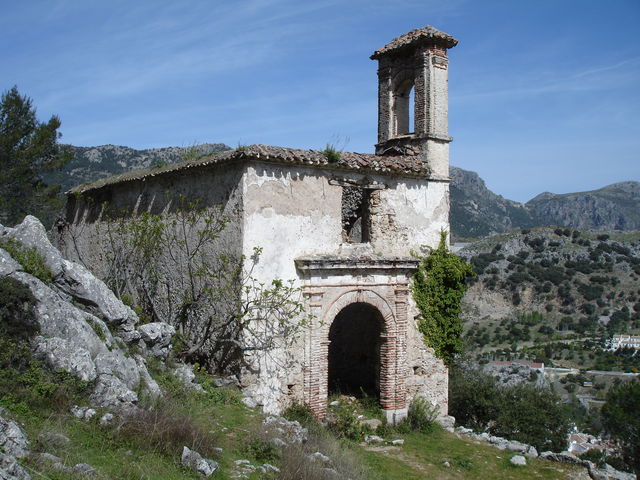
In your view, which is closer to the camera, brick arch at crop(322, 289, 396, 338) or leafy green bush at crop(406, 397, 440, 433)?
brick arch at crop(322, 289, 396, 338)

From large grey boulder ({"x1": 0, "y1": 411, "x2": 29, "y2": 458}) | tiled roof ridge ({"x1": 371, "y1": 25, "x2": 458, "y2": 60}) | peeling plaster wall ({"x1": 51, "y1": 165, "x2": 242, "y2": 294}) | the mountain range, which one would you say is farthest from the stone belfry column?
the mountain range

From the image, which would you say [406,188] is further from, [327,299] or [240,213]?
[240,213]

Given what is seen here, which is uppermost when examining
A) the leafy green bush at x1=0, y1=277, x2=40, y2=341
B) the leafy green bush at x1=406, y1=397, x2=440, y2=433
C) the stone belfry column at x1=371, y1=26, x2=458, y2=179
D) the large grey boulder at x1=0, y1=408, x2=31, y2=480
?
the stone belfry column at x1=371, y1=26, x2=458, y2=179

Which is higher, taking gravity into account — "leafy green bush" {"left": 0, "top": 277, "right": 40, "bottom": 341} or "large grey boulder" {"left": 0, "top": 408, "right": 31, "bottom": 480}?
"leafy green bush" {"left": 0, "top": 277, "right": 40, "bottom": 341}

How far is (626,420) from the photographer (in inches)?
848

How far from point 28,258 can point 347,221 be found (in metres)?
9.01

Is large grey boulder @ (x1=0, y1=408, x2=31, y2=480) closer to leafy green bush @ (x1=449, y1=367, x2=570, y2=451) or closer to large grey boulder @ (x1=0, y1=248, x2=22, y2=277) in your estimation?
large grey boulder @ (x1=0, y1=248, x2=22, y2=277)

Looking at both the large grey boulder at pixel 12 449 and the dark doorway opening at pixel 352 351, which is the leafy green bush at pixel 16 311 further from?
the dark doorway opening at pixel 352 351

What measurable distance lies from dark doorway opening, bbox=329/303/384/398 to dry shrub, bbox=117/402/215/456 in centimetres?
845

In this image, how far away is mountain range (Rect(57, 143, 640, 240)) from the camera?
6122cm

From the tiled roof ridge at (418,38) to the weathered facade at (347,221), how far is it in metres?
0.03

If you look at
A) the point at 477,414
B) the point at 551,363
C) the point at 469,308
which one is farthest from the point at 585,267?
the point at 477,414

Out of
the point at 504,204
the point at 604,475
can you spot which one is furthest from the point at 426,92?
the point at 504,204

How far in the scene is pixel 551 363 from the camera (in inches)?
1681
